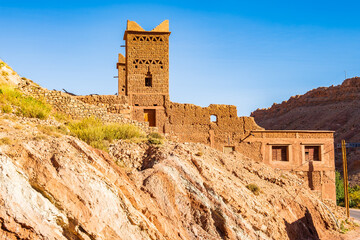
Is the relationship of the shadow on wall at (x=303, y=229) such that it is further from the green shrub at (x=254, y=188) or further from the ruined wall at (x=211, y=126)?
the ruined wall at (x=211, y=126)

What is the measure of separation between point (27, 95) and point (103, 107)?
3.66 metres

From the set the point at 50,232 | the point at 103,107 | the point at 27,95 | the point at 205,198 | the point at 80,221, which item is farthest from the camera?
the point at 103,107

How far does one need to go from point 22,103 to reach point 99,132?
3.13 meters

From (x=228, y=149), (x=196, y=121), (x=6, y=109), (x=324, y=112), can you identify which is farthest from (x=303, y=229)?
(x=324, y=112)

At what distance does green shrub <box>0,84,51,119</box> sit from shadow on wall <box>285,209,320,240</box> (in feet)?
30.6

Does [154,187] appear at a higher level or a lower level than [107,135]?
lower

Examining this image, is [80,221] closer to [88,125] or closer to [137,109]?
[88,125]

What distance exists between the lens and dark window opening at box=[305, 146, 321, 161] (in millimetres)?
22641

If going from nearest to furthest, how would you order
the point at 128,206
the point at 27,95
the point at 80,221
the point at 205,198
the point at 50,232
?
the point at 50,232, the point at 80,221, the point at 128,206, the point at 205,198, the point at 27,95

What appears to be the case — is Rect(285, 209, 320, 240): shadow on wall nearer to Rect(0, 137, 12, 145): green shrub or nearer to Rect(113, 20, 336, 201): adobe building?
Rect(113, 20, 336, 201): adobe building

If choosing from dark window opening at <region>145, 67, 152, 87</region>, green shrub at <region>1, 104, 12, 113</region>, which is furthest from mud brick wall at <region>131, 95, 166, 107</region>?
green shrub at <region>1, 104, 12, 113</region>

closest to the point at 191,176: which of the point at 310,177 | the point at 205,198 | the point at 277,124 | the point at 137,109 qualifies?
the point at 205,198

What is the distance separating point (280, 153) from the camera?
72.9 feet

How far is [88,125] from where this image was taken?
14875 millimetres
